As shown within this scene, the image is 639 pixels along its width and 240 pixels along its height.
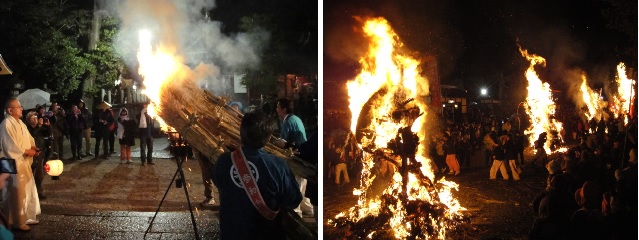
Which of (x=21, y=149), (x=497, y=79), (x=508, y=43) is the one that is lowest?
(x=21, y=149)

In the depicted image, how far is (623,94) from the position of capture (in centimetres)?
534

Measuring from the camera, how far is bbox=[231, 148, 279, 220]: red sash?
11.3 feet

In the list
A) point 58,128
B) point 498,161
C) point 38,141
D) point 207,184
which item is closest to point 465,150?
point 498,161

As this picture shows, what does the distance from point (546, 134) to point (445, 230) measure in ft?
4.93

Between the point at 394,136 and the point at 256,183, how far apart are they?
2.04 m

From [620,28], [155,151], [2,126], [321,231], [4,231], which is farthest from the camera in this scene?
[155,151]

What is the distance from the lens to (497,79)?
17.5ft

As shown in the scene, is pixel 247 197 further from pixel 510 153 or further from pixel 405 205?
pixel 510 153

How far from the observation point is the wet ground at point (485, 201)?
5.19m

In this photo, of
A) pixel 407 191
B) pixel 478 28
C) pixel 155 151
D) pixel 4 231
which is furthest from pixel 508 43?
pixel 155 151

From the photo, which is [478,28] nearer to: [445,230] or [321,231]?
[445,230]

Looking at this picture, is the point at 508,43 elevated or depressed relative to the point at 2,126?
elevated

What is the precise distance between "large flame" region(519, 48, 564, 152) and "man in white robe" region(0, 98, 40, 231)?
5372 millimetres

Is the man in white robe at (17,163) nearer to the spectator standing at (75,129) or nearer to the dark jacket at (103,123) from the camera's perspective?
the spectator standing at (75,129)
